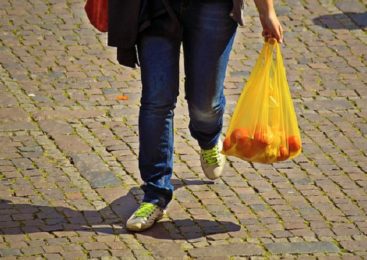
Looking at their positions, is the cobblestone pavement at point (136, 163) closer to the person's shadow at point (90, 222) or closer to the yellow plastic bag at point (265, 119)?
the person's shadow at point (90, 222)

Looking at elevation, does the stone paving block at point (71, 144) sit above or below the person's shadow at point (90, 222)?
below

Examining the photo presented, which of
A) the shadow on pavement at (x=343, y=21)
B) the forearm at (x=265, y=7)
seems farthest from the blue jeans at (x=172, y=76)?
the shadow on pavement at (x=343, y=21)

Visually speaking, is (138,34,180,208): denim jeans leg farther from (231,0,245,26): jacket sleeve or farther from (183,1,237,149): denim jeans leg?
(231,0,245,26): jacket sleeve

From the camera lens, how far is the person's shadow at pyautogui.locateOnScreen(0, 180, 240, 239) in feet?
20.5

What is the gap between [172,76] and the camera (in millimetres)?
6125

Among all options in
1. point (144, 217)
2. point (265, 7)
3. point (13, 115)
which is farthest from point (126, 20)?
point (13, 115)

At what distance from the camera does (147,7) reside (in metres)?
6.04

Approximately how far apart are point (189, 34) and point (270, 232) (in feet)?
3.61

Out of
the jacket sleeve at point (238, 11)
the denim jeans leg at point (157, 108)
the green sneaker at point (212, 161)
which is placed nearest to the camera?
the jacket sleeve at point (238, 11)

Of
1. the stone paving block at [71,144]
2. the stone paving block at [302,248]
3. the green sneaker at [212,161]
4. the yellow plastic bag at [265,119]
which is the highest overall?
the yellow plastic bag at [265,119]

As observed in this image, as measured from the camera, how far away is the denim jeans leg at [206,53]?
6059 mm

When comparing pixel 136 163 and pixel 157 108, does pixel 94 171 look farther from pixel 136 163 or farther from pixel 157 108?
pixel 157 108

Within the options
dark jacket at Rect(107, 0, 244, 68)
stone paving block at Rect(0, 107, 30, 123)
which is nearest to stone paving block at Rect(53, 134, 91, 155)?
stone paving block at Rect(0, 107, 30, 123)

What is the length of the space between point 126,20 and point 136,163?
126 centimetres
